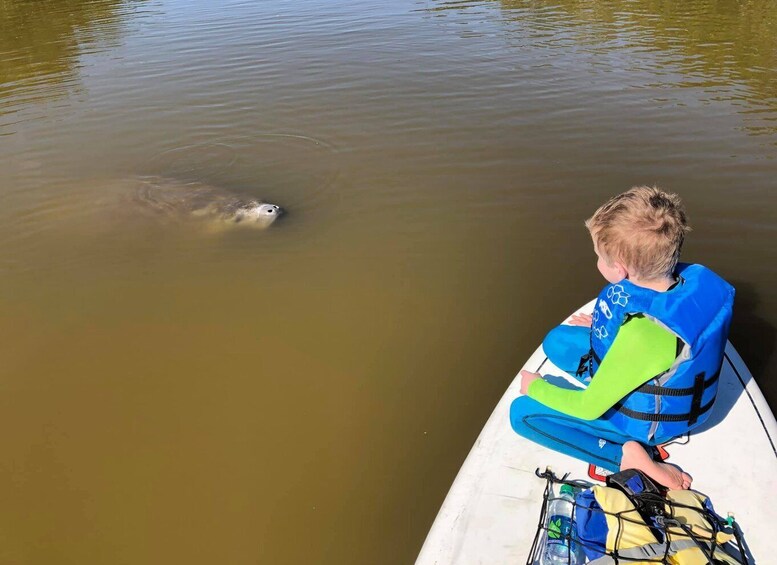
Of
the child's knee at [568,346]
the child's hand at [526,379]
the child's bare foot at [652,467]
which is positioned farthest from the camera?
the child's knee at [568,346]

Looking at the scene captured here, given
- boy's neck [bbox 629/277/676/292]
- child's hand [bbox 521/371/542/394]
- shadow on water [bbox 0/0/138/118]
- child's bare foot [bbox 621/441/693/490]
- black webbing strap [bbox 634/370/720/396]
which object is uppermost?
shadow on water [bbox 0/0/138/118]

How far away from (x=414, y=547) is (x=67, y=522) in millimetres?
2000

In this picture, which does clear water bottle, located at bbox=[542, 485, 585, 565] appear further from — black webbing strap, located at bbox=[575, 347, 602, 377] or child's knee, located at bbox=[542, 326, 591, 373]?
child's knee, located at bbox=[542, 326, 591, 373]

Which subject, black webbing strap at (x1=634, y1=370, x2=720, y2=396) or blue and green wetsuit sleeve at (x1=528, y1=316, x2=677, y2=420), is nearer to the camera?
blue and green wetsuit sleeve at (x1=528, y1=316, x2=677, y2=420)

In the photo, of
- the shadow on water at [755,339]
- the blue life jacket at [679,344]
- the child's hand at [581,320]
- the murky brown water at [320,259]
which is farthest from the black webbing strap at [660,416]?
the shadow on water at [755,339]

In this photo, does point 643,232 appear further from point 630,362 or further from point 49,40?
point 49,40

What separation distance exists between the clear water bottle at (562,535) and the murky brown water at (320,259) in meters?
0.91

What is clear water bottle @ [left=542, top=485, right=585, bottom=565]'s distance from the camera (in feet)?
8.39

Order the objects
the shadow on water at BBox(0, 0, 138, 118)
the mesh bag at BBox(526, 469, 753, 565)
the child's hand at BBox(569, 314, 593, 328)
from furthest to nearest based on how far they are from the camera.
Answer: the shadow on water at BBox(0, 0, 138, 118), the child's hand at BBox(569, 314, 593, 328), the mesh bag at BBox(526, 469, 753, 565)

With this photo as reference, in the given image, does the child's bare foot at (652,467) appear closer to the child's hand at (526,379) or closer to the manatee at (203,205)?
the child's hand at (526,379)

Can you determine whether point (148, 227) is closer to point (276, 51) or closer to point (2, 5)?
point (276, 51)

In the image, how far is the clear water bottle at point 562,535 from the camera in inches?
101

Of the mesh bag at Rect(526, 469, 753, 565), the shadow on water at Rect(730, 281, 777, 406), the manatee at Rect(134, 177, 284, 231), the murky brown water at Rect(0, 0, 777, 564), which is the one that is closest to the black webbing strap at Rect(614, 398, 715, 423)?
the mesh bag at Rect(526, 469, 753, 565)

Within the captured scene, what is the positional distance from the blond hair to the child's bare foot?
819mm
